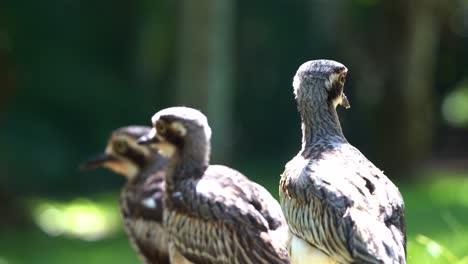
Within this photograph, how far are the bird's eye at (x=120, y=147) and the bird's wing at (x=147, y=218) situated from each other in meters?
0.39

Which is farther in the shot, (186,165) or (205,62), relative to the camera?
(205,62)

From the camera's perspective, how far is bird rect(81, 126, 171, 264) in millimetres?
7984

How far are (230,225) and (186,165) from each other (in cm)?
89

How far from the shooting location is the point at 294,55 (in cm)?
2372

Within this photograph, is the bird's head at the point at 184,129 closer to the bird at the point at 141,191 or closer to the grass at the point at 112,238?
the bird at the point at 141,191

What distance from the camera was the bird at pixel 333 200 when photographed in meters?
4.95

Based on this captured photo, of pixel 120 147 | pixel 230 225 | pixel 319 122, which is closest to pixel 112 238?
pixel 120 147

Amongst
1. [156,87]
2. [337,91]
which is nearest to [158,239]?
[337,91]

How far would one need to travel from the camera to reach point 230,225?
6.42 meters

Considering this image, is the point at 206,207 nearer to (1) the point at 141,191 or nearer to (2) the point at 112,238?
(1) the point at 141,191

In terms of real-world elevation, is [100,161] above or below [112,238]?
above

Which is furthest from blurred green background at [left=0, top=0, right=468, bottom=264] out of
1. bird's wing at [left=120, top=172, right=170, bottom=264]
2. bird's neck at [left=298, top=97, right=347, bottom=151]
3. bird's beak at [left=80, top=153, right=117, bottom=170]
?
bird's neck at [left=298, top=97, right=347, bottom=151]

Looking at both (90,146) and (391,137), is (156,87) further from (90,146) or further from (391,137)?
(391,137)

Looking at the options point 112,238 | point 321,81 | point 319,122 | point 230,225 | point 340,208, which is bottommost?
point 112,238
